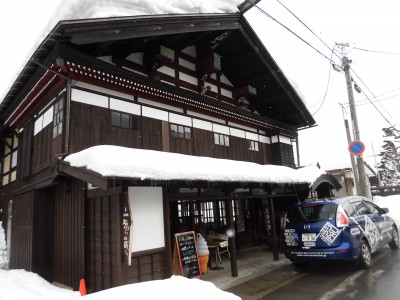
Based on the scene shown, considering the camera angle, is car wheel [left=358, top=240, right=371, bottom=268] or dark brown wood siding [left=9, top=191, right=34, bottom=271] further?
dark brown wood siding [left=9, top=191, right=34, bottom=271]

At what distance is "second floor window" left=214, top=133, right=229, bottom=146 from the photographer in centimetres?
1184

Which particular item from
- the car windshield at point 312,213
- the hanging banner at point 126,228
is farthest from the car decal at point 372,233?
the hanging banner at point 126,228

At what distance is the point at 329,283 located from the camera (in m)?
6.76

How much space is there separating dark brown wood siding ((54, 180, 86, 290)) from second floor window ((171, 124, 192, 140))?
3.74 meters

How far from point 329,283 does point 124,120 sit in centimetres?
682

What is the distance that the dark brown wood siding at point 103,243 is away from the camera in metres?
5.95

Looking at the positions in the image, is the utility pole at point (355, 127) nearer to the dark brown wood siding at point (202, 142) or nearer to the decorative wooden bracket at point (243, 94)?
the decorative wooden bracket at point (243, 94)

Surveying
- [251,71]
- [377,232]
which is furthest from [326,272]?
[251,71]

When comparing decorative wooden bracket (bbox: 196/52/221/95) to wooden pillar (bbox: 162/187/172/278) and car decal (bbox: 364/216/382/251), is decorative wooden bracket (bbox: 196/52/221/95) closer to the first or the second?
wooden pillar (bbox: 162/187/172/278)

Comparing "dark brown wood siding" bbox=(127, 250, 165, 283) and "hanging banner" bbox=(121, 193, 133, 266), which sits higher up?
"hanging banner" bbox=(121, 193, 133, 266)

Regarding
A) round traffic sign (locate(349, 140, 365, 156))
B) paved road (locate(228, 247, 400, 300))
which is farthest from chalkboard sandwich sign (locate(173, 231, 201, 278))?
round traffic sign (locate(349, 140, 365, 156))

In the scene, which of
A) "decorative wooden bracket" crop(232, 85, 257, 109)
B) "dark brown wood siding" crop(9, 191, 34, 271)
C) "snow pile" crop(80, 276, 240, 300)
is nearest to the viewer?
"snow pile" crop(80, 276, 240, 300)

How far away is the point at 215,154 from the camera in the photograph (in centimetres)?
1159

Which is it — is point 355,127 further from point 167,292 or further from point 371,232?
point 167,292
